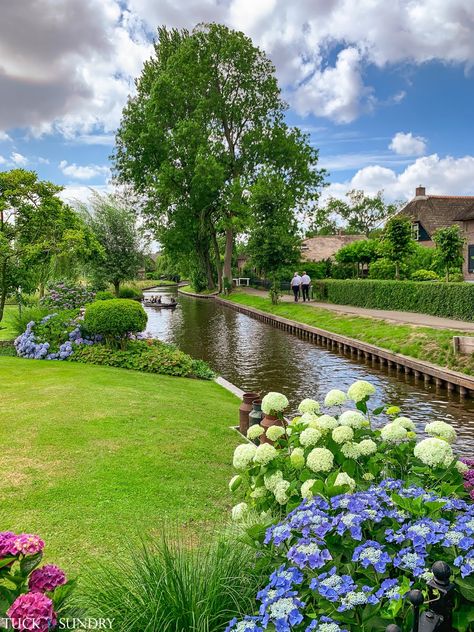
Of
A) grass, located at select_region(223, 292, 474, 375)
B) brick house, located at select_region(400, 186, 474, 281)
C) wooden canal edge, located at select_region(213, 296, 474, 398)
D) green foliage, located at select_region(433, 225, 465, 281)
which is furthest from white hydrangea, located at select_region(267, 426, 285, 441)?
brick house, located at select_region(400, 186, 474, 281)

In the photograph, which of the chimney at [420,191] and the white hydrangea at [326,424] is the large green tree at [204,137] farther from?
the white hydrangea at [326,424]

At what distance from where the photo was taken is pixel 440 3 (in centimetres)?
1297

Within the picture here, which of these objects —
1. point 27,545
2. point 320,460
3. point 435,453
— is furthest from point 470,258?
point 27,545

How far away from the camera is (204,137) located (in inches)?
1518

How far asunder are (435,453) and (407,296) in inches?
822

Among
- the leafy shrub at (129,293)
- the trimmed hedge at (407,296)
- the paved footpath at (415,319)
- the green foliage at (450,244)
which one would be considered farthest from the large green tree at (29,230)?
the leafy shrub at (129,293)

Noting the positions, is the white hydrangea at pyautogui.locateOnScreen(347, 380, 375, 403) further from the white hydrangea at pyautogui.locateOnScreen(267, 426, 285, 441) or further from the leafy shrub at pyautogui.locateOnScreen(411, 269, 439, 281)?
the leafy shrub at pyautogui.locateOnScreen(411, 269, 439, 281)

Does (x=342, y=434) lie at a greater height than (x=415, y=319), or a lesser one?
greater

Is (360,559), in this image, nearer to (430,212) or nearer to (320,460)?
(320,460)

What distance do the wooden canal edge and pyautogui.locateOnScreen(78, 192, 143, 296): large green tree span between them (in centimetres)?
1571

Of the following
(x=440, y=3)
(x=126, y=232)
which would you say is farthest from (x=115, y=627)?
(x=126, y=232)

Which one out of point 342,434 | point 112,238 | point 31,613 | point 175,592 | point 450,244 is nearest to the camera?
point 31,613

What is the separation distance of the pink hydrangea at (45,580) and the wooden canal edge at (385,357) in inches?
460

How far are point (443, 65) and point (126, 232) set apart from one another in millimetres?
24543
